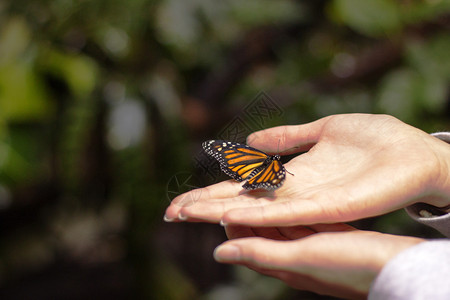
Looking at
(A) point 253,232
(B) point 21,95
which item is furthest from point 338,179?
(B) point 21,95

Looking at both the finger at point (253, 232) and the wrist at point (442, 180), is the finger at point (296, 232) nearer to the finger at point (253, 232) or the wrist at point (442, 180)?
the finger at point (253, 232)

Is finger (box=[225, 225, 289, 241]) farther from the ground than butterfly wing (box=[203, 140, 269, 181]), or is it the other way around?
butterfly wing (box=[203, 140, 269, 181])

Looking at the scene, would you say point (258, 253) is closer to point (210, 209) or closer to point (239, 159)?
point (210, 209)

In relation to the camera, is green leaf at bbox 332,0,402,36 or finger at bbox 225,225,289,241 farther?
green leaf at bbox 332,0,402,36

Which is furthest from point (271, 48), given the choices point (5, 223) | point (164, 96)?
point (5, 223)

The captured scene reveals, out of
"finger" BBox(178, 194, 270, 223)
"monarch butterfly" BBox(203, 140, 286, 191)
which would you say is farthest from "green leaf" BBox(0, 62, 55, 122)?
"finger" BBox(178, 194, 270, 223)

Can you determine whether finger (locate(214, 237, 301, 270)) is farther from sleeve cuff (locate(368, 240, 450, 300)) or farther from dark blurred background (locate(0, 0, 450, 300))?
dark blurred background (locate(0, 0, 450, 300))

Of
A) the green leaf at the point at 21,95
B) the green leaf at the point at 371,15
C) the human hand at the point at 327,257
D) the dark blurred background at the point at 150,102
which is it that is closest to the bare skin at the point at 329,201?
the human hand at the point at 327,257

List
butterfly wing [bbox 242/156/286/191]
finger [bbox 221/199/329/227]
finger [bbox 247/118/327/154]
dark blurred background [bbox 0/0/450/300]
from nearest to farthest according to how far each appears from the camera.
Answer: finger [bbox 221/199/329/227] < butterfly wing [bbox 242/156/286/191] < finger [bbox 247/118/327/154] < dark blurred background [bbox 0/0/450/300]
